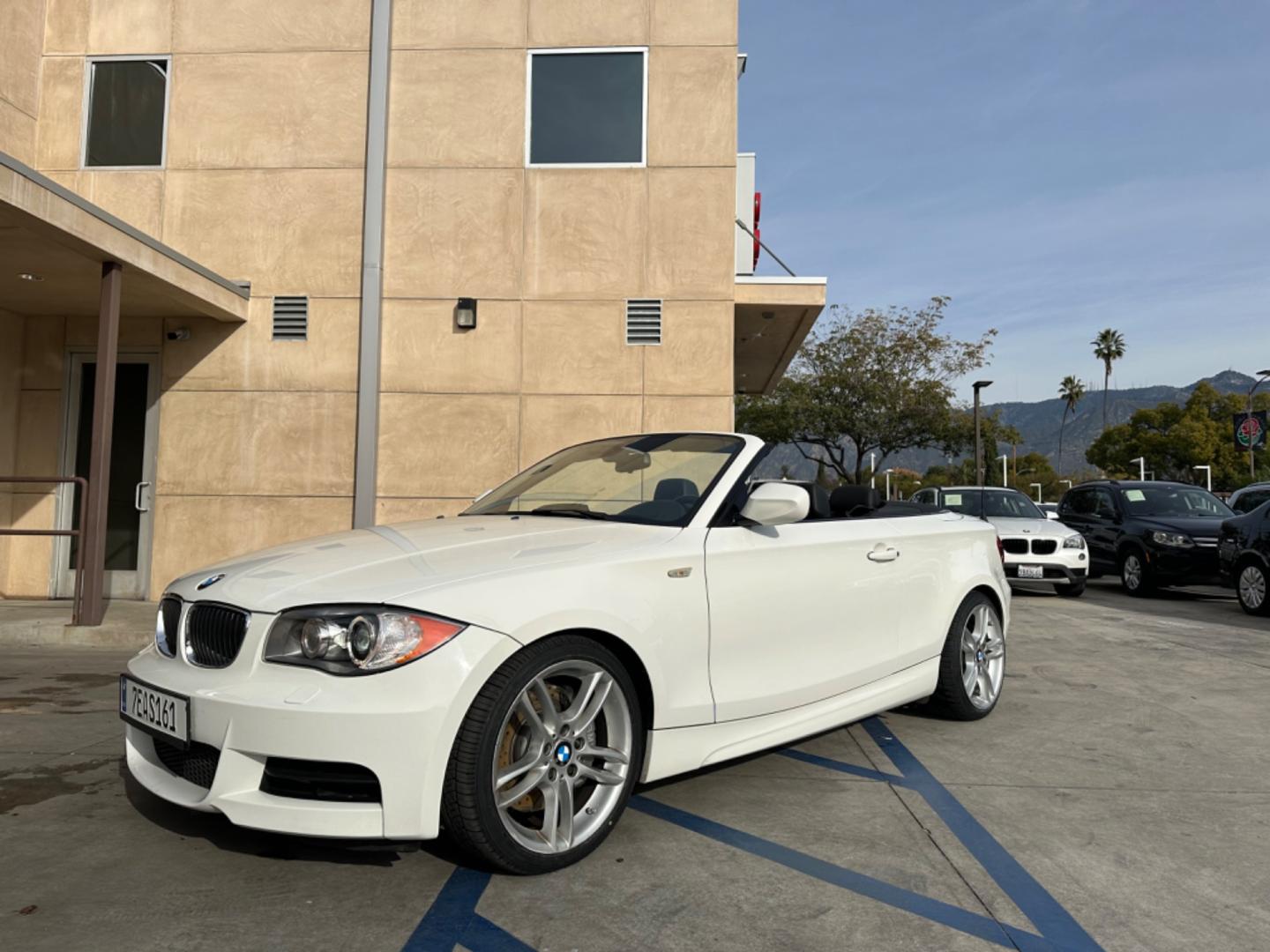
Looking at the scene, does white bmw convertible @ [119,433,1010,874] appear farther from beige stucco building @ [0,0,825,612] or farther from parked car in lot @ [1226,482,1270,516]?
parked car in lot @ [1226,482,1270,516]

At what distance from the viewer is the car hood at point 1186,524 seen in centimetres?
1177

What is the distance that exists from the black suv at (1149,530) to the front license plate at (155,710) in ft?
40.2

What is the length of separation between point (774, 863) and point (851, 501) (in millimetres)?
1784

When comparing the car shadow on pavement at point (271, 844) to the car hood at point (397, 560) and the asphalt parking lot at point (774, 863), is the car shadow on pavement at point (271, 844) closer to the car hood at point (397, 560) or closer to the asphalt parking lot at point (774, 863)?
the asphalt parking lot at point (774, 863)

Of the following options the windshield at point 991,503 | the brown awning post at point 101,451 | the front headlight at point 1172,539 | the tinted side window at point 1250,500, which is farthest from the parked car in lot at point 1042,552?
the brown awning post at point 101,451

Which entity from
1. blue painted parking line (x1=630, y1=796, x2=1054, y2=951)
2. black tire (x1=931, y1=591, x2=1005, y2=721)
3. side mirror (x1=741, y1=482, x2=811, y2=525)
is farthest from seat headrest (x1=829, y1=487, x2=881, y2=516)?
blue painted parking line (x1=630, y1=796, x2=1054, y2=951)

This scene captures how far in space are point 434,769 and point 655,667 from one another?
816mm

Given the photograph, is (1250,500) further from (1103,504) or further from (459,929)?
(459,929)

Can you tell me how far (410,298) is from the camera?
965 cm

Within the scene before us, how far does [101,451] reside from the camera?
7.59 m

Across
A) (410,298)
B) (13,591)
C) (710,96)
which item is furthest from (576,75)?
(13,591)

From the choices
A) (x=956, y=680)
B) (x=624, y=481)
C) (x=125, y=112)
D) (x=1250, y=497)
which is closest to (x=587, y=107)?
(x=125, y=112)

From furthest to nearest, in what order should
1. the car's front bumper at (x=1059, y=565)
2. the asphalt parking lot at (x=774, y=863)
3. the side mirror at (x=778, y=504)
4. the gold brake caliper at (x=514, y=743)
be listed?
the car's front bumper at (x=1059, y=565) < the side mirror at (x=778, y=504) < the gold brake caliper at (x=514, y=743) < the asphalt parking lot at (x=774, y=863)

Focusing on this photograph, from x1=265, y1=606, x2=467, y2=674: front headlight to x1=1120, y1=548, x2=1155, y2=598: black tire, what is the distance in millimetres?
12190
